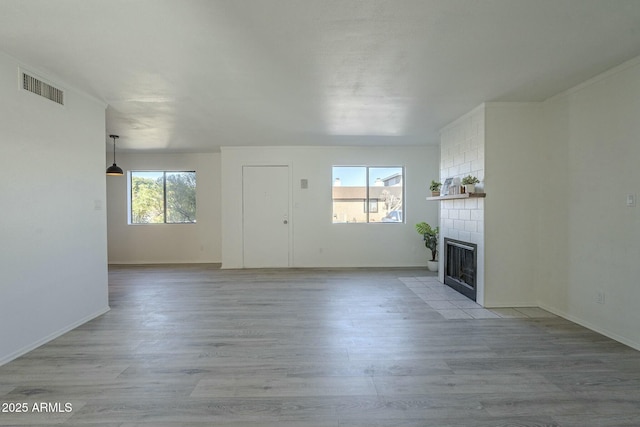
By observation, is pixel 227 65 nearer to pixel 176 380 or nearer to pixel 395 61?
pixel 395 61

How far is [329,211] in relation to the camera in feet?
20.9

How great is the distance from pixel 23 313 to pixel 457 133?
540 centimetres

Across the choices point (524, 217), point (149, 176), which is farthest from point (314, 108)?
point (149, 176)

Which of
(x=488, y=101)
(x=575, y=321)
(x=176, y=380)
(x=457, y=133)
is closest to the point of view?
(x=176, y=380)

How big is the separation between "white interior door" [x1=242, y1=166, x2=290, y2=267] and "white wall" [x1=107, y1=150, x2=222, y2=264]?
3.44 feet

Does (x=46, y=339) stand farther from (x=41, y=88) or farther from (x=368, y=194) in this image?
(x=368, y=194)

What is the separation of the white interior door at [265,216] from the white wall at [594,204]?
443 centimetres

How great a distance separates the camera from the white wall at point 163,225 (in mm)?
6883

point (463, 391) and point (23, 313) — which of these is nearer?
Result: point (463, 391)

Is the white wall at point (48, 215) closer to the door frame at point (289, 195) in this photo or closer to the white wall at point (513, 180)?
the door frame at point (289, 195)

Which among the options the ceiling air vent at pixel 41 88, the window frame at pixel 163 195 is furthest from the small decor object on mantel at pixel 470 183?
the window frame at pixel 163 195

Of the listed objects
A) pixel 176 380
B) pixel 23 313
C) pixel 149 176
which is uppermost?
pixel 149 176

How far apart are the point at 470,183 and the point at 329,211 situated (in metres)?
3.07

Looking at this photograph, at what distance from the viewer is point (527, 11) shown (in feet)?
6.32
